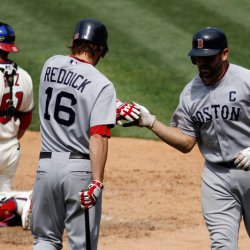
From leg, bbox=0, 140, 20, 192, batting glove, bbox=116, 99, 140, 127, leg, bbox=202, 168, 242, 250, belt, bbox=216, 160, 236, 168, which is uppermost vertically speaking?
batting glove, bbox=116, 99, 140, 127

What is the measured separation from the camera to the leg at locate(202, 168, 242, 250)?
664 centimetres

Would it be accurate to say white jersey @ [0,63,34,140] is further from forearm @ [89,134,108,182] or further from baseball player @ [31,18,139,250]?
forearm @ [89,134,108,182]

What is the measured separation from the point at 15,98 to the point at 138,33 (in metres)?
7.97

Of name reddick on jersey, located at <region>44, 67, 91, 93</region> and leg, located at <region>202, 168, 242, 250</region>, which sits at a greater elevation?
name reddick on jersey, located at <region>44, 67, 91, 93</region>

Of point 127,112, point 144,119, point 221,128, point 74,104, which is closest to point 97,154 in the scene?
point 74,104

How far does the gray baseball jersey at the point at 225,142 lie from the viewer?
6742 mm

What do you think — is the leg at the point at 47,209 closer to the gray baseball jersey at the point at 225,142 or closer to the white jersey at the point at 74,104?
the white jersey at the point at 74,104

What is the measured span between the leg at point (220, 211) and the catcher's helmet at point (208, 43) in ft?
3.00

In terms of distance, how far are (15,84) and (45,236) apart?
10.0 ft

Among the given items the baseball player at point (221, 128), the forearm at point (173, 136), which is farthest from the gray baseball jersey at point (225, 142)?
the forearm at point (173, 136)

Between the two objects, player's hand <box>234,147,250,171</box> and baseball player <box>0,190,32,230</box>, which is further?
baseball player <box>0,190,32,230</box>

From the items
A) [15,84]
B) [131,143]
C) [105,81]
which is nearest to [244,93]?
[105,81]

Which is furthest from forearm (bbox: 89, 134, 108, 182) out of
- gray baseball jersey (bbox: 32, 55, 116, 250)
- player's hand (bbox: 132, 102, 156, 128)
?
player's hand (bbox: 132, 102, 156, 128)

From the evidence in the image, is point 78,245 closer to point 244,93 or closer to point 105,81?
point 105,81
